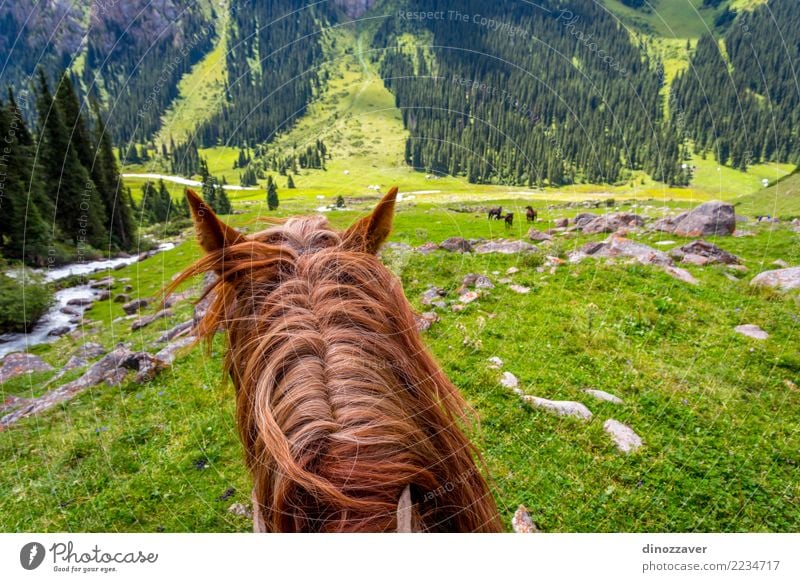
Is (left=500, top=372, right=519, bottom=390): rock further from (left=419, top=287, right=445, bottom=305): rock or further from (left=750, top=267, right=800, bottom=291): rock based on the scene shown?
(left=750, top=267, right=800, bottom=291): rock

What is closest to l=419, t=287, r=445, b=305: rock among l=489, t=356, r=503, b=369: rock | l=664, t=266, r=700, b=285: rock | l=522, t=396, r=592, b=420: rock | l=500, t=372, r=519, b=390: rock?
l=489, t=356, r=503, b=369: rock

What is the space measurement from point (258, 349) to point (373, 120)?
111 inches

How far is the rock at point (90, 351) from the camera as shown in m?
10.2

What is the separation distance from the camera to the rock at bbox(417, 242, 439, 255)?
928 cm

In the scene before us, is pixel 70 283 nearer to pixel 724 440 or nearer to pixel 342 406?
pixel 342 406

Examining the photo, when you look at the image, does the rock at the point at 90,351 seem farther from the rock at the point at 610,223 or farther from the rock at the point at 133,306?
the rock at the point at 610,223

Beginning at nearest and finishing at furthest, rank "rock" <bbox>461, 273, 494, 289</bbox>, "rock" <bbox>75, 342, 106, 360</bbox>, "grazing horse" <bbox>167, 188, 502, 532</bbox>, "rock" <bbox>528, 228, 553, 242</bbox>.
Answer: "grazing horse" <bbox>167, 188, 502, 532</bbox> < "rock" <bbox>461, 273, 494, 289</bbox> < "rock" <bbox>75, 342, 106, 360</bbox> < "rock" <bbox>528, 228, 553, 242</bbox>

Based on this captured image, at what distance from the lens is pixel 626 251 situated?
39.3 feet

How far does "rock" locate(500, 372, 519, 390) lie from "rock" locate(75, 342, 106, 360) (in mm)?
10521

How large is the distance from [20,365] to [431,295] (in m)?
11.1

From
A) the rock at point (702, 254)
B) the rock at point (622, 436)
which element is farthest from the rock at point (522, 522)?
the rock at point (702, 254)

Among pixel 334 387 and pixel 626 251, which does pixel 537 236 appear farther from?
pixel 334 387
